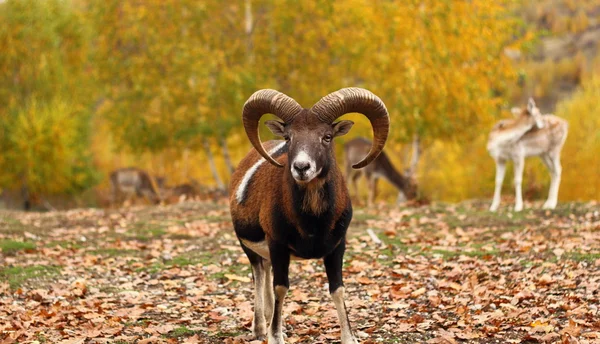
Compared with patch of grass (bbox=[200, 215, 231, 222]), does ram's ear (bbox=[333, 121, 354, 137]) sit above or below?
above

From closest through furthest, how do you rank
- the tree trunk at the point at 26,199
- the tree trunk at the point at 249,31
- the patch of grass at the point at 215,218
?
1. the patch of grass at the point at 215,218
2. the tree trunk at the point at 249,31
3. the tree trunk at the point at 26,199

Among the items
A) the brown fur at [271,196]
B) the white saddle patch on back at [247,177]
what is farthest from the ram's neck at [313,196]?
the white saddle patch on back at [247,177]

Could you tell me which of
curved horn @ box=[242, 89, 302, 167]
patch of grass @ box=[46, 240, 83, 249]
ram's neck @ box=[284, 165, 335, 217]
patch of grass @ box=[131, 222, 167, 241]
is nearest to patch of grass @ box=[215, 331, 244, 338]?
ram's neck @ box=[284, 165, 335, 217]

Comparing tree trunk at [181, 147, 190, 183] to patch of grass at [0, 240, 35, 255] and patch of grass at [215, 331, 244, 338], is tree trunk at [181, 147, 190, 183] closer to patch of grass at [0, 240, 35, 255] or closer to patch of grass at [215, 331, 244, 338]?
patch of grass at [0, 240, 35, 255]

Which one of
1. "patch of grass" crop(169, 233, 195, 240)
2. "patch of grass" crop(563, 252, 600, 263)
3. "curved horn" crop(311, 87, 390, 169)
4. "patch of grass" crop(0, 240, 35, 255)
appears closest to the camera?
"curved horn" crop(311, 87, 390, 169)

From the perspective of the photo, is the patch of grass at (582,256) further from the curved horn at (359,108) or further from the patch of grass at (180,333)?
the patch of grass at (180,333)

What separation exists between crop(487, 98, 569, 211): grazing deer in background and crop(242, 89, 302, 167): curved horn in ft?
32.5

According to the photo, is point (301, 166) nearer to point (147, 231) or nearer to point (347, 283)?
point (347, 283)

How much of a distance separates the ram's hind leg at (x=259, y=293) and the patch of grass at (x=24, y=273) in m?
3.94

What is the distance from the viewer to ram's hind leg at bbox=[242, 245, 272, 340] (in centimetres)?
762

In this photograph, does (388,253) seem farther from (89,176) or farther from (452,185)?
(89,176)

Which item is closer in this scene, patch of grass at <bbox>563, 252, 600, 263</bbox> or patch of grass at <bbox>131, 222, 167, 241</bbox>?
patch of grass at <bbox>563, 252, 600, 263</bbox>

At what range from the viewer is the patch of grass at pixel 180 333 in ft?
25.0

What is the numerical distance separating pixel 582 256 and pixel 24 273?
7807 mm
